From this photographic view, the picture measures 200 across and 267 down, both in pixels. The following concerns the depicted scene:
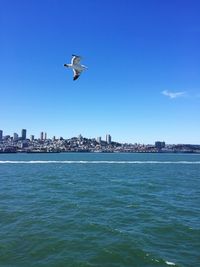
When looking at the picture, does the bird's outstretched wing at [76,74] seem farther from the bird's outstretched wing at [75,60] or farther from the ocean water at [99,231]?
the ocean water at [99,231]

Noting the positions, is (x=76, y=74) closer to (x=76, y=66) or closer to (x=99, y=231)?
(x=76, y=66)

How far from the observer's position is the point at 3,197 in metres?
29.0

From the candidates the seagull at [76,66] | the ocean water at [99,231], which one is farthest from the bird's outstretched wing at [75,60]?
→ the ocean water at [99,231]

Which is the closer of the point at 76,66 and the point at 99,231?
the point at 99,231

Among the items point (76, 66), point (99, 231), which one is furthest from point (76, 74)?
point (99, 231)

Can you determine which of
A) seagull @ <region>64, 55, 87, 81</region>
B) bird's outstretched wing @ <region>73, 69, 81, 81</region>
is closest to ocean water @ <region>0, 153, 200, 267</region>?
bird's outstretched wing @ <region>73, 69, 81, 81</region>

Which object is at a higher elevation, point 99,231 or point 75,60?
point 75,60

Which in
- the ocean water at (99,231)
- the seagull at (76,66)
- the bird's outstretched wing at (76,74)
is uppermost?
the seagull at (76,66)

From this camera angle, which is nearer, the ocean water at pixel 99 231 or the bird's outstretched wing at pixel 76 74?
the ocean water at pixel 99 231

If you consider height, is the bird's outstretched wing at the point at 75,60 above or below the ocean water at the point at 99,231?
above

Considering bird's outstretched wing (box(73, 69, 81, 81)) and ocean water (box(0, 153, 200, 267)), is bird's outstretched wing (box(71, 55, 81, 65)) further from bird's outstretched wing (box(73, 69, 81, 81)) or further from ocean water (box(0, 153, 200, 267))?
ocean water (box(0, 153, 200, 267))

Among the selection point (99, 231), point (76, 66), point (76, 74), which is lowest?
point (99, 231)

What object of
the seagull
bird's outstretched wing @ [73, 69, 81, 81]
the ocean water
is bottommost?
the ocean water

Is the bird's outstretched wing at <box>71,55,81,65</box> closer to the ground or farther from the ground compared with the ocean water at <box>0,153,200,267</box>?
farther from the ground
